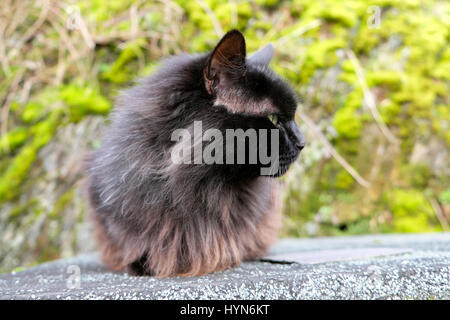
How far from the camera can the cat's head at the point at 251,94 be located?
1.83 m

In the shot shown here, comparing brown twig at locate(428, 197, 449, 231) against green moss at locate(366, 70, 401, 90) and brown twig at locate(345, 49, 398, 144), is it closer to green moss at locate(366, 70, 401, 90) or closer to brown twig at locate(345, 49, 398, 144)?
brown twig at locate(345, 49, 398, 144)

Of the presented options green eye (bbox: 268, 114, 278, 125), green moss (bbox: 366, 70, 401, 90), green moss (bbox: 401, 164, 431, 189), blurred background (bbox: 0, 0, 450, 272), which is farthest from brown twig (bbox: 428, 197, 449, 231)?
green eye (bbox: 268, 114, 278, 125)

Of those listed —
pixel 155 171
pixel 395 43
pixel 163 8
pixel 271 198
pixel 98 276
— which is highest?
pixel 163 8

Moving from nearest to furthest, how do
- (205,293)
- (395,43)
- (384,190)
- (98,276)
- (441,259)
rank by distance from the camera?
(205,293)
(441,259)
(98,276)
(384,190)
(395,43)

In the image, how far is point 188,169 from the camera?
1908 millimetres

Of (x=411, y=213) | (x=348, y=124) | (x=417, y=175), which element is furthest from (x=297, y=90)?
(x=411, y=213)

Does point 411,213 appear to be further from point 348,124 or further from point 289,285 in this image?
point 289,285

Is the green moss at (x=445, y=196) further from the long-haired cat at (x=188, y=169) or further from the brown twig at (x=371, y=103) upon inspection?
the long-haired cat at (x=188, y=169)

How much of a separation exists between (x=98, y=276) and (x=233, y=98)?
1.17m

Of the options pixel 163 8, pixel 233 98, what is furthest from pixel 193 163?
pixel 163 8

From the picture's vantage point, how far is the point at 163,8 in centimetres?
466

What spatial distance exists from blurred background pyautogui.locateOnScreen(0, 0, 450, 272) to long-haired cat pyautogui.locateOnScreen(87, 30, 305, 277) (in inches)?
81.7

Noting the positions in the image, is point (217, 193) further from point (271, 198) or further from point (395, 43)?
point (395, 43)

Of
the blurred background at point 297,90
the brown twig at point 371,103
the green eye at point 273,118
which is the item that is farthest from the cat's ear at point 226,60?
the brown twig at point 371,103
